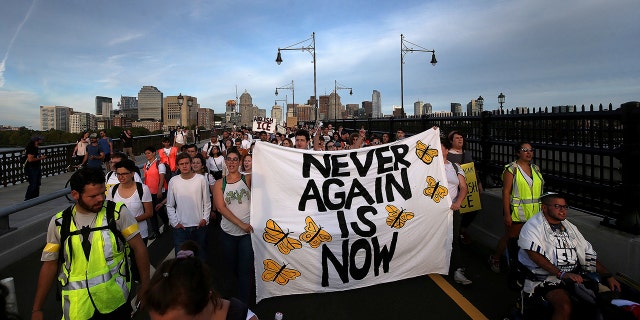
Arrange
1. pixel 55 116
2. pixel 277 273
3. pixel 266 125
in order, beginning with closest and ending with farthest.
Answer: pixel 277 273, pixel 266 125, pixel 55 116

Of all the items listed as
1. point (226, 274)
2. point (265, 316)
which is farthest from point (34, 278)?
point (265, 316)

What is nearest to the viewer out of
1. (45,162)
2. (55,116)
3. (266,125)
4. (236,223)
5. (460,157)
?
(236,223)

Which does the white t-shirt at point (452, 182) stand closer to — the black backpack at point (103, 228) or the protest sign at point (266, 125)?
the black backpack at point (103, 228)

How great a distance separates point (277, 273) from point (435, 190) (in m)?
2.32

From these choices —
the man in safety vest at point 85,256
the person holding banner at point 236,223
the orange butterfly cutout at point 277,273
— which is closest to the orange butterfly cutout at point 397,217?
the orange butterfly cutout at point 277,273

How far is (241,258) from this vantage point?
14.6ft

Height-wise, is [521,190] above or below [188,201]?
above

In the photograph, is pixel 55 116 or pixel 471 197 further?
pixel 55 116

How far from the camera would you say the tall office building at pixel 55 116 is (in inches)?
6629

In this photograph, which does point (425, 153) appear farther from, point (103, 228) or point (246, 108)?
point (246, 108)

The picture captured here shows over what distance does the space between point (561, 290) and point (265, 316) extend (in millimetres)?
2786

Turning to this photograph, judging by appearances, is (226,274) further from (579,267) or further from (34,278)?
(579,267)

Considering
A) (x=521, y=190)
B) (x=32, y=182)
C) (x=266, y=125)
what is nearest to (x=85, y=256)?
(x=521, y=190)

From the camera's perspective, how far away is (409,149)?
534cm
